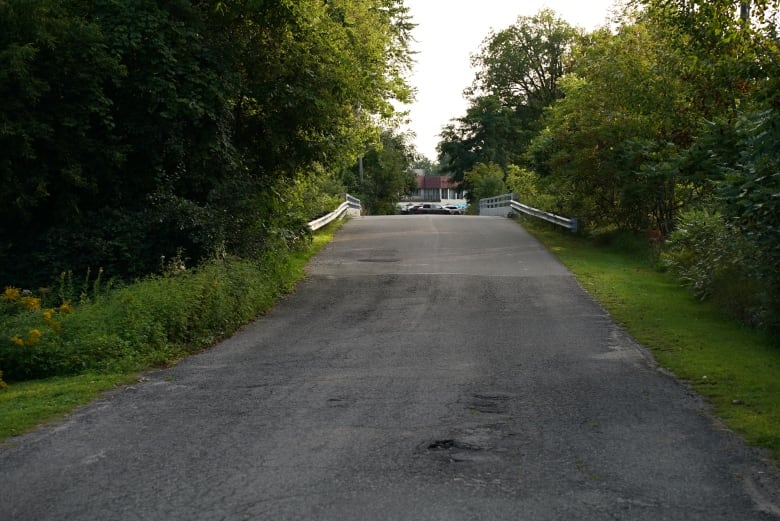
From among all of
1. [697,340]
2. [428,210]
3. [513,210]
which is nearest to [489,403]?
[697,340]

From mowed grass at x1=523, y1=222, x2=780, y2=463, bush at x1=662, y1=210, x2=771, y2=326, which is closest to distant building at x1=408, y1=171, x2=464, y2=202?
mowed grass at x1=523, y1=222, x2=780, y2=463

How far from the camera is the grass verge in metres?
9.23

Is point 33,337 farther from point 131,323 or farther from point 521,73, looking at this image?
point 521,73

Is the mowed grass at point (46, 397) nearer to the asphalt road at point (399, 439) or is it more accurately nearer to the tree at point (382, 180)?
the asphalt road at point (399, 439)

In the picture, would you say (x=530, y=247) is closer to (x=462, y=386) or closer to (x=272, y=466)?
(x=462, y=386)

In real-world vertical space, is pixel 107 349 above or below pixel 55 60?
below

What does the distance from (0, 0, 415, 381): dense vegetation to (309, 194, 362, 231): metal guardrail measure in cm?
809

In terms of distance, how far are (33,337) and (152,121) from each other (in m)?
7.86

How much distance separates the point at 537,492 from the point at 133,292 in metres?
9.62

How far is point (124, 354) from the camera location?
1209 cm

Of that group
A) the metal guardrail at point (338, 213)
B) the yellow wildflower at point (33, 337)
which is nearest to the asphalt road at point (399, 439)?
the yellow wildflower at point (33, 337)

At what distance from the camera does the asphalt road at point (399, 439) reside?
20.0 feet

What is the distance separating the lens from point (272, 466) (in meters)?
6.97

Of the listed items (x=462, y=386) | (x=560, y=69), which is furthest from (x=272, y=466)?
(x=560, y=69)
